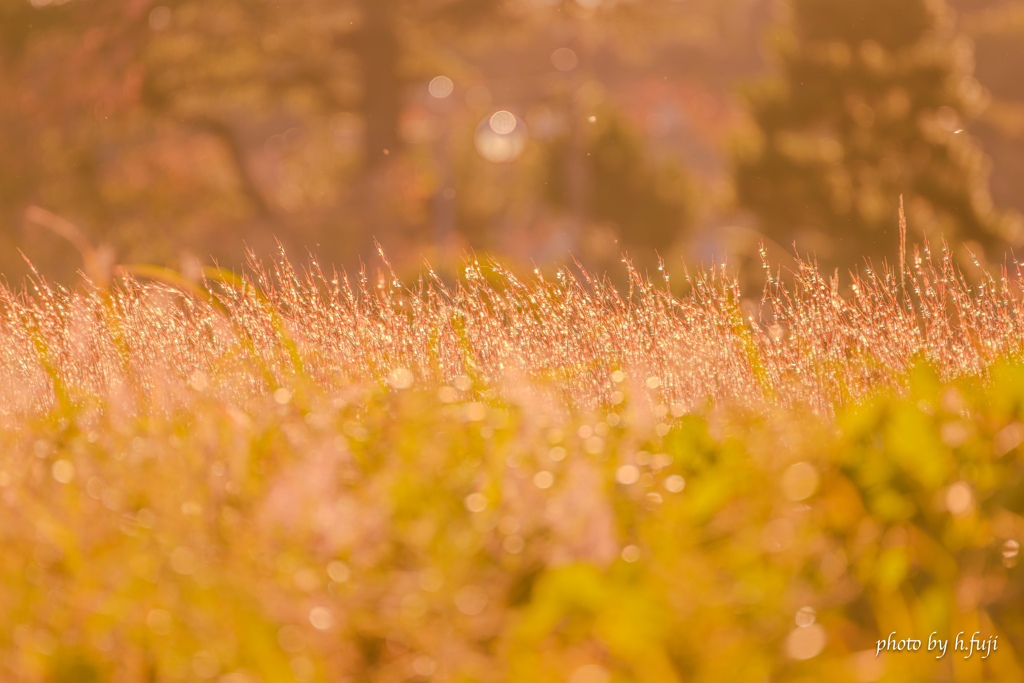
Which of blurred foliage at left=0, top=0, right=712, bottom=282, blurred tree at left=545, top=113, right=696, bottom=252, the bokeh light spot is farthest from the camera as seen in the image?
the bokeh light spot

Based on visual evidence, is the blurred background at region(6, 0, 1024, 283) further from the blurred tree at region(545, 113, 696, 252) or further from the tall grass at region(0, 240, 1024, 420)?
the tall grass at region(0, 240, 1024, 420)

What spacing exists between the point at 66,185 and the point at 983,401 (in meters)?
16.1

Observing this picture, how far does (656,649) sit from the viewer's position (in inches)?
47.5

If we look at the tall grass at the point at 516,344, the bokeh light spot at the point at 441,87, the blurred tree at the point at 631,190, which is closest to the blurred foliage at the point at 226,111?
the bokeh light spot at the point at 441,87

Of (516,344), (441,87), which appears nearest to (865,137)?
(441,87)

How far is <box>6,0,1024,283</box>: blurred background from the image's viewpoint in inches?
526

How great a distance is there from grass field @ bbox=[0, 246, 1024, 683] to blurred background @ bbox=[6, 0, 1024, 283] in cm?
764

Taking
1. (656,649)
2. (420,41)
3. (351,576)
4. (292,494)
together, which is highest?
(420,41)

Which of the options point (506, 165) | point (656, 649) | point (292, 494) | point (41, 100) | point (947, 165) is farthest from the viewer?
point (506, 165)

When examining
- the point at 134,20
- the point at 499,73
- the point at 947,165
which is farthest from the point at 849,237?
the point at 499,73

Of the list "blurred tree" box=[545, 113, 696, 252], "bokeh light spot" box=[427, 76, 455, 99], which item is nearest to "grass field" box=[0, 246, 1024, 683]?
"blurred tree" box=[545, 113, 696, 252]

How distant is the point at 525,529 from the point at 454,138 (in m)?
23.2

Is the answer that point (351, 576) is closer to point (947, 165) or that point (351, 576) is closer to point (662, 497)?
point (662, 497)

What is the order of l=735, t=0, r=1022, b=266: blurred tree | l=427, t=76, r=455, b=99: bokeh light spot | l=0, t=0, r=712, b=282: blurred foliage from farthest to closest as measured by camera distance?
l=427, t=76, r=455, b=99: bokeh light spot
l=0, t=0, r=712, b=282: blurred foliage
l=735, t=0, r=1022, b=266: blurred tree
